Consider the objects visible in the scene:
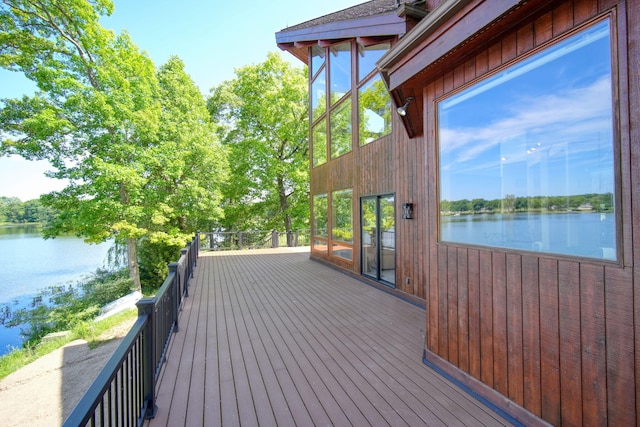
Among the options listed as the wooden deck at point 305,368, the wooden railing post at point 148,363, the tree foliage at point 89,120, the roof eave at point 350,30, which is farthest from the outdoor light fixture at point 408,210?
the tree foliage at point 89,120

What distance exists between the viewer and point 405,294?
499cm

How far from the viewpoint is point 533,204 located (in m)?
2.00

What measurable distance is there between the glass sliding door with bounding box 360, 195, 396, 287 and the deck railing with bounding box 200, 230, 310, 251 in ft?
22.1

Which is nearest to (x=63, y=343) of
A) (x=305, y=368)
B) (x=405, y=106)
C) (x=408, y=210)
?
(x=305, y=368)

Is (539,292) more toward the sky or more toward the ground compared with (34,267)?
more toward the sky

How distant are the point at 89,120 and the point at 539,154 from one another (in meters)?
12.4

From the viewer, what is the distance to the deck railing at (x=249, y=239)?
12586mm

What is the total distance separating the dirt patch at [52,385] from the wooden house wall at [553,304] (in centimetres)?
444

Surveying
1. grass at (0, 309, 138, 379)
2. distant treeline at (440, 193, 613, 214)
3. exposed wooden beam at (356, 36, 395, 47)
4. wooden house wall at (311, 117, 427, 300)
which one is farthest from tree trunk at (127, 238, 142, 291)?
distant treeline at (440, 193, 613, 214)

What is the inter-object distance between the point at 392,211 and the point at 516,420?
3.79 meters

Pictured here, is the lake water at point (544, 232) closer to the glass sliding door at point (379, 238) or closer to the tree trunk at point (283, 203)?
the glass sliding door at point (379, 238)

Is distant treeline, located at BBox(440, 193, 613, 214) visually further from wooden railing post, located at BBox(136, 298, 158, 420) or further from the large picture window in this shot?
wooden railing post, located at BBox(136, 298, 158, 420)

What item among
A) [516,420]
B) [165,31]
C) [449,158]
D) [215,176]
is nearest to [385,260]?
[449,158]

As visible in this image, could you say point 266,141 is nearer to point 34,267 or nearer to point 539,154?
point 539,154
